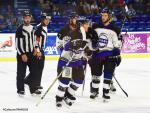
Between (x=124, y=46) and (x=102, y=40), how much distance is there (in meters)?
7.63

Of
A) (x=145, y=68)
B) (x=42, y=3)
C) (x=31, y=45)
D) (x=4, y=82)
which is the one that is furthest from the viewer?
(x=42, y=3)

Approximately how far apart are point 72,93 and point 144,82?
3.31 m

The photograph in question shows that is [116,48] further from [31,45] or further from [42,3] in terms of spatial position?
[42,3]

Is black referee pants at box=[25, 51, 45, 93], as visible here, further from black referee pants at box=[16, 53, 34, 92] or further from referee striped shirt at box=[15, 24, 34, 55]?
referee striped shirt at box=[15, 24, 34, 55]

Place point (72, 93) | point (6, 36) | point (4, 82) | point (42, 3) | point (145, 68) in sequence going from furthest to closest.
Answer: point (42, 3)
point (6, 36)
point (145, 68)
point (4, 82)
point (72, 93)

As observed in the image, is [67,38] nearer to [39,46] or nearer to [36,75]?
[39,46]

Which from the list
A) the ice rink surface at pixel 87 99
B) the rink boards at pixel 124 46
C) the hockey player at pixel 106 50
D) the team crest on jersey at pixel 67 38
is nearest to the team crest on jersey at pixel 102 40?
the hockey player at pixel 106 50

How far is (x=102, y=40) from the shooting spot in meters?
8.02

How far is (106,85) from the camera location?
8.12 meters

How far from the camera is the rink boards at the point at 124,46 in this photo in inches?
579

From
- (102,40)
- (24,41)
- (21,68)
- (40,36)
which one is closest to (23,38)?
(24,41)

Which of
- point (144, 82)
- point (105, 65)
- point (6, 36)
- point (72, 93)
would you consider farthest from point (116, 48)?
point (6, 36)

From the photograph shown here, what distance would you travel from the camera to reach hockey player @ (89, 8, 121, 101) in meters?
7.95

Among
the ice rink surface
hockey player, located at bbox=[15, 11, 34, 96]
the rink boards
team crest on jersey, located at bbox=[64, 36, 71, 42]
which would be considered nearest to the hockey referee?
hockey player, located at bbox=[15, 11, 34, 96]
